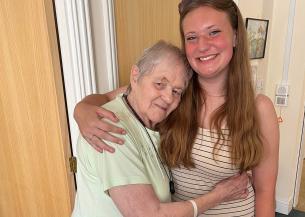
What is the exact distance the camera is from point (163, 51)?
0.94 m

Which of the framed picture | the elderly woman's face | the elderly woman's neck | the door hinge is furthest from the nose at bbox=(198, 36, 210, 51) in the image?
the framed picture

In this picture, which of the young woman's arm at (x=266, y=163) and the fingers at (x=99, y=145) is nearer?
the fingers at (x=99, y=145)

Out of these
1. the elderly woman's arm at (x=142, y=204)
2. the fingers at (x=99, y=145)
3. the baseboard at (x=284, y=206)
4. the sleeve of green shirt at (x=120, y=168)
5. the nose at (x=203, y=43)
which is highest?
the nose at (x=203, y=43)

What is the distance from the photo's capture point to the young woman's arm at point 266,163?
1.13 metres

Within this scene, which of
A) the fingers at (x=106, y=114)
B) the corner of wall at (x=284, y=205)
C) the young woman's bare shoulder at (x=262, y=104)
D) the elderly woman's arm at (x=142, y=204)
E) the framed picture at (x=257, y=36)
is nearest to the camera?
the elderly woman's arm at (x=142, y=204)

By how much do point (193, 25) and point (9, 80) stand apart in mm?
885

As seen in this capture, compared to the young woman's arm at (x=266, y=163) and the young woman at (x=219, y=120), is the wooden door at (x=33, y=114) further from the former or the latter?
the young woman's arm at (x=266, y=163)

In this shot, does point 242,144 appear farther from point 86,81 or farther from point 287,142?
point 287,142

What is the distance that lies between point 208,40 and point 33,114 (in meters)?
0.85

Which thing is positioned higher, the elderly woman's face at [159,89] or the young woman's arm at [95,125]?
the elderly woman's face at [159,89]

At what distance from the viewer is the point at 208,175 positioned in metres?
1.17

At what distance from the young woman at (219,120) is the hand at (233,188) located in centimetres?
3

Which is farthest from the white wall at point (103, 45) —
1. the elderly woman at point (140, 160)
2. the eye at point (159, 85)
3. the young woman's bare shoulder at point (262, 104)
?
the young woman's bare shoulder at point (262, 104)

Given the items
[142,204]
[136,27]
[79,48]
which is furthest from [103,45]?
[142,204]
